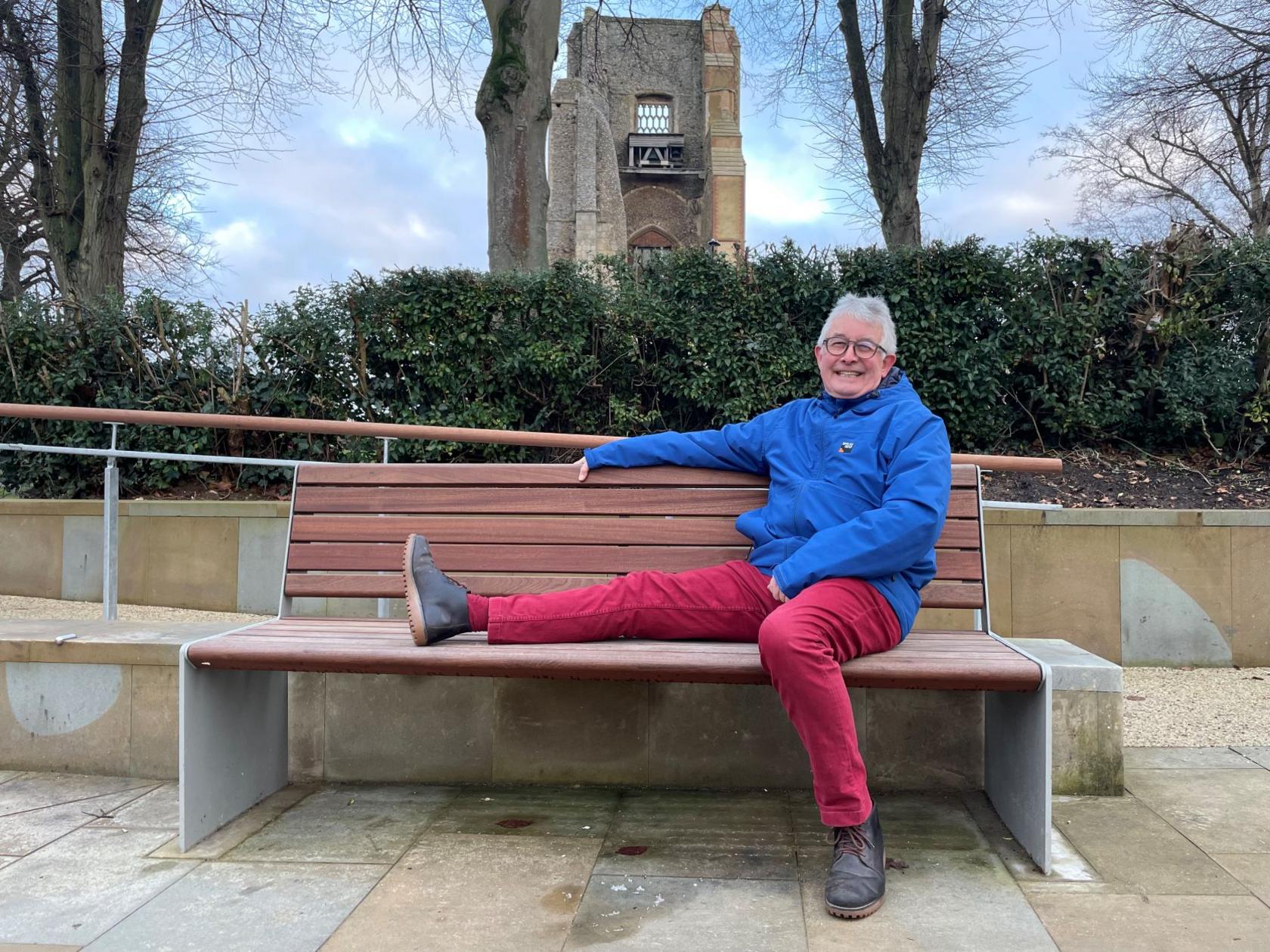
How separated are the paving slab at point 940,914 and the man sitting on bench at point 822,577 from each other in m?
0.07

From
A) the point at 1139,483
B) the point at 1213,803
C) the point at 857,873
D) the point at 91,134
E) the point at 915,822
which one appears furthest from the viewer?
the point at 91,134

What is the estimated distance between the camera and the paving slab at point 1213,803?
8.96 feet

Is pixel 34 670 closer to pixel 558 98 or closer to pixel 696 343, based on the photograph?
pixel 696 343

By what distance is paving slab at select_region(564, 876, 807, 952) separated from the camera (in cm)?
214

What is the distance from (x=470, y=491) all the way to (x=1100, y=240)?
5587 millimetres

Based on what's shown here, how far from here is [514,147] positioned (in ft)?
27.1

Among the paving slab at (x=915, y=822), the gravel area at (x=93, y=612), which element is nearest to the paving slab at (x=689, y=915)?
the paving slab at (x=915, y=822)

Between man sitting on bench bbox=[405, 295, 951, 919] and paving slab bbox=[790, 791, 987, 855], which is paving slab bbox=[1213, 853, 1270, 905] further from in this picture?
man sitting on bench bbox=[405, 295, 951, 919]

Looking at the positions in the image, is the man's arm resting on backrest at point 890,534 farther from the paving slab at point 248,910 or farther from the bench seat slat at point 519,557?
the paving slab at point 248,910

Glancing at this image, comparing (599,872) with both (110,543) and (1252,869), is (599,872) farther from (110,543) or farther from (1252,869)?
(110,543)

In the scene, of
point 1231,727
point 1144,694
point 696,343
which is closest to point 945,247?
point 696,343

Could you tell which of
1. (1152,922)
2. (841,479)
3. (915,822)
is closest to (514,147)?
(841,479)

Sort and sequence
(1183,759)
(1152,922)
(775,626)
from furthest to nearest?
(1183,759) < (775,626) < (1152,922)

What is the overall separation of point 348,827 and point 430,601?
2.49 ft
